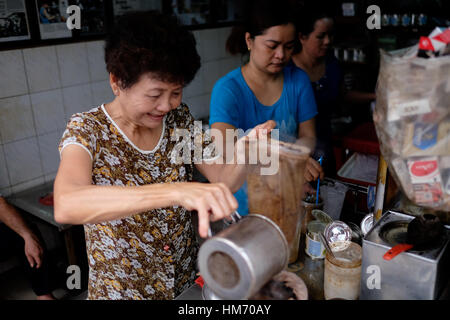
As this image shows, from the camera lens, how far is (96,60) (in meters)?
3.32

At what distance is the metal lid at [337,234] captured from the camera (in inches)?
52.5

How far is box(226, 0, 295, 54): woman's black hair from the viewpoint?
1913 millimetres

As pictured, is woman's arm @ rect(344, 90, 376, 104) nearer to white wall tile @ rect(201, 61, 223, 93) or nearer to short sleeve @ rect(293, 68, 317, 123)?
short sleeve @ rect(293, 68, 317, 123)

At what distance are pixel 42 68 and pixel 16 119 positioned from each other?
0.43m

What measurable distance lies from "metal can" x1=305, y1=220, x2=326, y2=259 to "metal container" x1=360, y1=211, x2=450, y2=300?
0.25 meters

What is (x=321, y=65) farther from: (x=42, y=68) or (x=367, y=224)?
(x=42, y=68)

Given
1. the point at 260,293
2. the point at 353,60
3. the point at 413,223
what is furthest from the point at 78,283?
the point at 353,60

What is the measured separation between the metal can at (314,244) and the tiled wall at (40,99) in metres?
2.39

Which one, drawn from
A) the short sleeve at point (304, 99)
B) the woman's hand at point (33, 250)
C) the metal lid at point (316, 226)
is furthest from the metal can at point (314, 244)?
the woman's hand at point (33, 250)

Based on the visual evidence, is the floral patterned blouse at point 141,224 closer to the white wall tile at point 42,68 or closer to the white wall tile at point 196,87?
the white wall tile at point 42,68

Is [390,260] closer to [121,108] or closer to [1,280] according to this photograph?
[121,108]

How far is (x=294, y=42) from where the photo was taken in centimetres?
203

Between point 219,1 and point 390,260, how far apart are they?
3.81 meters

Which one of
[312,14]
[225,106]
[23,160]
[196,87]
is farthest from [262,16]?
[196,87]
